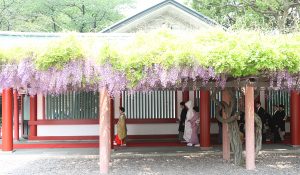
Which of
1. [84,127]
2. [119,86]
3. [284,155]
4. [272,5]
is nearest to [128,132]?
[84,127]

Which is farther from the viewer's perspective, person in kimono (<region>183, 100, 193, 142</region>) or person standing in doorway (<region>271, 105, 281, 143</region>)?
person standing in doorway (<region>271, 105, 281, 143</region>)

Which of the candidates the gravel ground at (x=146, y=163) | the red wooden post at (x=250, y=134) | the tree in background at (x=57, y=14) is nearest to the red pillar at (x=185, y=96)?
the gravel ground at (x=146, y=163)

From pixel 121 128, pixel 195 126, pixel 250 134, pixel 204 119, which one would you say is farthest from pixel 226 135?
pixel 121 128

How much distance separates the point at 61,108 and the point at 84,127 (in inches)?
40.5

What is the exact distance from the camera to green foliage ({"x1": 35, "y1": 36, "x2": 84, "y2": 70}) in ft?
23.7

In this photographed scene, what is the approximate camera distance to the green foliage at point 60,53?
7219mm

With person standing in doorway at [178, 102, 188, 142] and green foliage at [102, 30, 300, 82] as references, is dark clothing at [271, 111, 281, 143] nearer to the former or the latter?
person standing in doorway at [178, 102, 188, 142]

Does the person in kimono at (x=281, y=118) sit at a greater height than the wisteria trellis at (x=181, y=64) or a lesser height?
lesser

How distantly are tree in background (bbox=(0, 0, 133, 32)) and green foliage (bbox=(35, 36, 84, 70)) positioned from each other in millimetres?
19021

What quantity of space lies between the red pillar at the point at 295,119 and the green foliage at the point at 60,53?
717cm

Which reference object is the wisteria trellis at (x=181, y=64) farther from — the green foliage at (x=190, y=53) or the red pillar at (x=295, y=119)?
the red pillar at (x=295, y=119)

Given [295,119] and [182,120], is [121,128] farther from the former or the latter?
[295,119]

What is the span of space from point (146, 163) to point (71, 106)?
4998 millimetres

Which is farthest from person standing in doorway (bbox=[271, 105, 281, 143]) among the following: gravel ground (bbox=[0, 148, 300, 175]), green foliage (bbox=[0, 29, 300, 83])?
green foliage (bbox=[0, 29, 300, 83])
